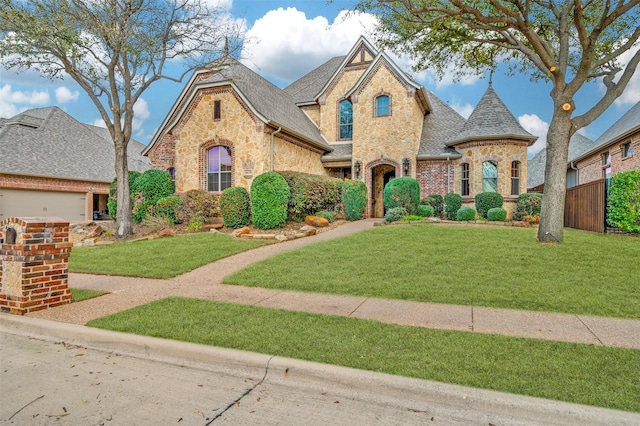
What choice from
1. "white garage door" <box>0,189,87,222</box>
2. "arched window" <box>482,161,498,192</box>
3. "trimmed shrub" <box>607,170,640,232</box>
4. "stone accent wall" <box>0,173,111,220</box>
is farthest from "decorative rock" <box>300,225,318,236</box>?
"stone accent wall" <box>0,173,111,220</box>

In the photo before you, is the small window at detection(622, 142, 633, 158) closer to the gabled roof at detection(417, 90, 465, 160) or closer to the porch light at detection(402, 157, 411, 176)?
the gabled roof at detection(417, 90, 465, 160)

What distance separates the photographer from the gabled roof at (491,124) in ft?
59.4

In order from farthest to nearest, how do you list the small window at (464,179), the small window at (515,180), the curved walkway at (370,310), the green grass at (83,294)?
Result: 1. the small window at (464,179)
2. the small window at (515,180)
3. the green grass at (83,294)
4. the curved walkway at (370,310)

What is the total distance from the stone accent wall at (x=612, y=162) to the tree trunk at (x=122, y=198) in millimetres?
22147

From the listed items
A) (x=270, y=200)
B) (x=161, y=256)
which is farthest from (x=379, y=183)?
(x=161, y=256)

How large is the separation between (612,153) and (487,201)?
8.77 m

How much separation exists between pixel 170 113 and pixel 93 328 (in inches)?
674

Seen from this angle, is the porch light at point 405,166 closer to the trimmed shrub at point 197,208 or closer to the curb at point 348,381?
the trimmed shrub at point 197,208

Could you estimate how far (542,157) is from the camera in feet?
113

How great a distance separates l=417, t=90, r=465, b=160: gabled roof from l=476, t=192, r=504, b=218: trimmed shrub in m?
2.65

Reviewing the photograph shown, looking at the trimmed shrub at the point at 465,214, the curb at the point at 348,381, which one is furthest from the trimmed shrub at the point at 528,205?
the curb at the point at 348,381

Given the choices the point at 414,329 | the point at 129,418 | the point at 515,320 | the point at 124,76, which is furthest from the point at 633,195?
the point at 124,76

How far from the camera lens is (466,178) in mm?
19062

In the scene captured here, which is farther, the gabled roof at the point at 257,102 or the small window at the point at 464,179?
the small window at the point at 464,179
